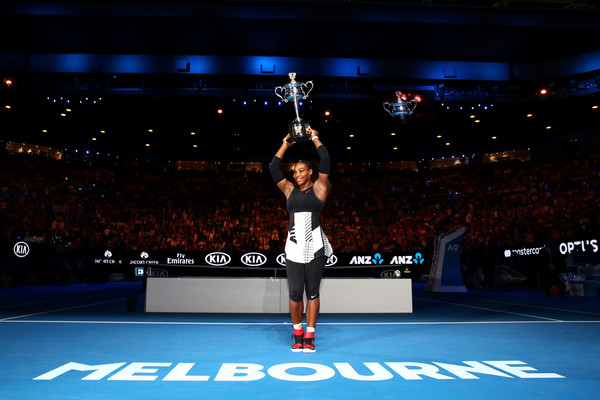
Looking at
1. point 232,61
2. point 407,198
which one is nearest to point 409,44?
point 232,61

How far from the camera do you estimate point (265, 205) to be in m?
28.6

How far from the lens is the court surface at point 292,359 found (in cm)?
275

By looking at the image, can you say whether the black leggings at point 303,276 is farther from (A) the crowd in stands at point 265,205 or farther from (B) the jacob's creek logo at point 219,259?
(A) the crowd in stands at point 265,205

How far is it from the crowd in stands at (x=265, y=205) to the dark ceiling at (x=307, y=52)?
4191mm

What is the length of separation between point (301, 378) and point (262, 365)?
525 millimetres

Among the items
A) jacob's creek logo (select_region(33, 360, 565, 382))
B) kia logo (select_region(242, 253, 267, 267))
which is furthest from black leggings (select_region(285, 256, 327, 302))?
kia logo (select_region(242, 253, 267, 267))

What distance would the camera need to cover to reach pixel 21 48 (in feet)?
57.6

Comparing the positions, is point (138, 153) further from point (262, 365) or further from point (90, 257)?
point (262, 365)

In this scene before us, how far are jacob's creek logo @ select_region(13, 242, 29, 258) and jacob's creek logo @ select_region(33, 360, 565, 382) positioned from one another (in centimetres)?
1553

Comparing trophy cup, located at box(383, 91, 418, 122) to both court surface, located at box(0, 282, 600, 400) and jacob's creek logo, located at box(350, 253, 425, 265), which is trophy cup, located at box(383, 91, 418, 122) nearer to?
jacob's creek logo, located at box(350, 253, 425, 265)

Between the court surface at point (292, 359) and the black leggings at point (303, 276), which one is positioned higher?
the black leggings at point (303, 276)

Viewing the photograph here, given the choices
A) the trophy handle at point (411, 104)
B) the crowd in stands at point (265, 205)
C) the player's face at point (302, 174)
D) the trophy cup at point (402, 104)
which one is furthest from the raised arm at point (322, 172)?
the crowd in stands at point (265, 205)

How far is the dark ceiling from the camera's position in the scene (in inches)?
601

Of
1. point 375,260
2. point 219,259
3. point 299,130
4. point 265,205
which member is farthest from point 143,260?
point 299,130
